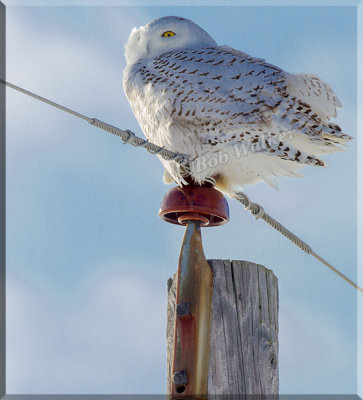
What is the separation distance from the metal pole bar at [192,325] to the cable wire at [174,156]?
68cm

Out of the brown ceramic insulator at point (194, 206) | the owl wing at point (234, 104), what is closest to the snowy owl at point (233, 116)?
the owl wing at point (234, 104)

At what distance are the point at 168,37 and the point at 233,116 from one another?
42.6 inches

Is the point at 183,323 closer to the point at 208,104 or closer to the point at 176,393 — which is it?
the point at 176,393

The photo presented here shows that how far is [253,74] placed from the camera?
14.0 feet

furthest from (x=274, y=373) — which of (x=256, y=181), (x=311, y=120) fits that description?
(x=311, y=120)

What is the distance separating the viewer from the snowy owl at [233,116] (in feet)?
13.2

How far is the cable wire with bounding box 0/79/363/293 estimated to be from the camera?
3.04 metres

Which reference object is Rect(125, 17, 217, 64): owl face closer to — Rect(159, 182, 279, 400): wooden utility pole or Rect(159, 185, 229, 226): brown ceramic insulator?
Rect(159, 185, 229, 226): brown ceramic insulator

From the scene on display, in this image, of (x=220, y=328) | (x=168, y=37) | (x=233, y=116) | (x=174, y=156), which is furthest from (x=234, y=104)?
(x=220, y=328)

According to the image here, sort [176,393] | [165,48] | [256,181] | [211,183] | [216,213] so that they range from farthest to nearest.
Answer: [165,48] < [256,181] < [211,183] < [216,213] < [176,393]

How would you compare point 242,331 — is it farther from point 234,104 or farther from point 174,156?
point 234,104

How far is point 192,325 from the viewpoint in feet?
9.99

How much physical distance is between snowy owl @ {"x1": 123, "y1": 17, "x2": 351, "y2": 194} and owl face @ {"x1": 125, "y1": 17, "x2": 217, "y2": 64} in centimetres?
24

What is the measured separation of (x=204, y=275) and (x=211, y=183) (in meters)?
0.89
